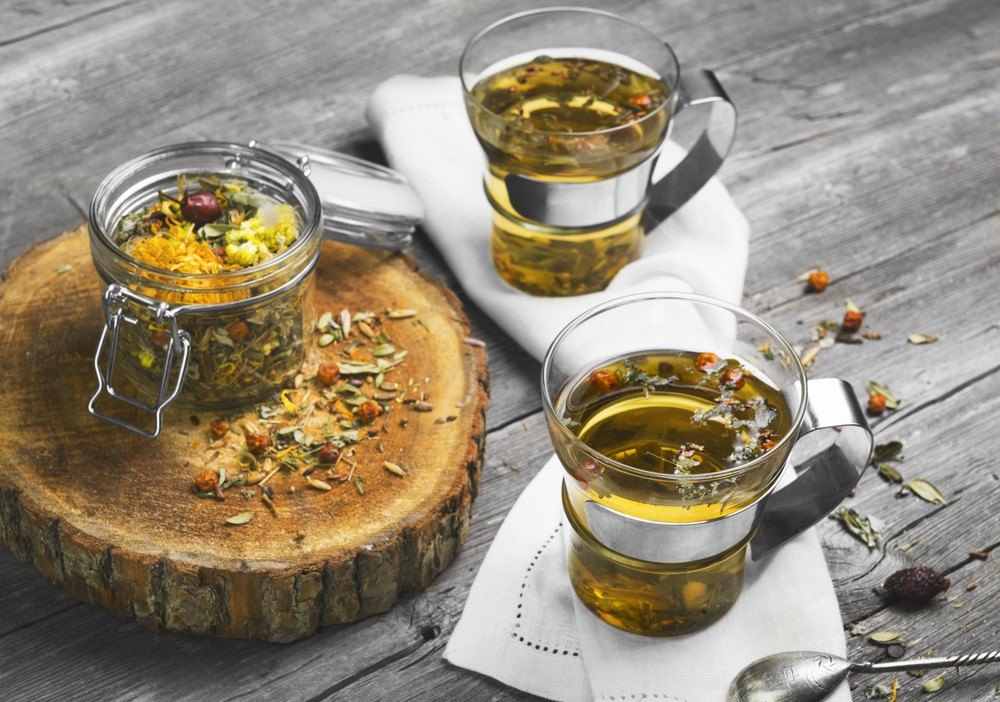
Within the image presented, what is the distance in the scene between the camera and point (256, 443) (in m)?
1.57

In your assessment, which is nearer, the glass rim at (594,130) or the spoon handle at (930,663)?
the spoon handle at (930,663)

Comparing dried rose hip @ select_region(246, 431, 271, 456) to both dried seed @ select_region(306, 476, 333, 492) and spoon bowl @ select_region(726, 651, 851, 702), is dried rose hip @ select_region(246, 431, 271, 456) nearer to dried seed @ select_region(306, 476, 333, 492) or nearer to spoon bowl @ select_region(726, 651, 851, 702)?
dried seed @ select_region(306, 476, 333, 492)

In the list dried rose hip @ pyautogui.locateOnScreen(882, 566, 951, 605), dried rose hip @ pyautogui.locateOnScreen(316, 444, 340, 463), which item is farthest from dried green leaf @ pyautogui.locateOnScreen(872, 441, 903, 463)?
dried rose hip @ pyautogui.locateOnScreen(316, 444, 340, 463)

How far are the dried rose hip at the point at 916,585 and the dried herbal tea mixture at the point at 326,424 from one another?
656mm

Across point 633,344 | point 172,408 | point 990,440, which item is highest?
point 633,344

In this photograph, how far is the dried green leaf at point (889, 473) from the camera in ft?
5.61

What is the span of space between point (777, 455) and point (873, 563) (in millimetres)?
430

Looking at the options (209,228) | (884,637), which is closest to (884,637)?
(884,637)

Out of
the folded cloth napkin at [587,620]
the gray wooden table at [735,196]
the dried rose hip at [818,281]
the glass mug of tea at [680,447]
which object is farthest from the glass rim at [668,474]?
the dried rose hip at [818,281]

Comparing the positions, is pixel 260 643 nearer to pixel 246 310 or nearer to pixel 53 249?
pixel 246 310

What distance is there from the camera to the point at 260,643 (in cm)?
150

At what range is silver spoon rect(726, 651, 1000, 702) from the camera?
1.38 meters

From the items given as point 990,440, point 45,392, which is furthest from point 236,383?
point 990,440

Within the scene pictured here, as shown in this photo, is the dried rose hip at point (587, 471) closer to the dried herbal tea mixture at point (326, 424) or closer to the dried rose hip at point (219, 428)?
the dried herbal tea mixture at point (326, 424)
